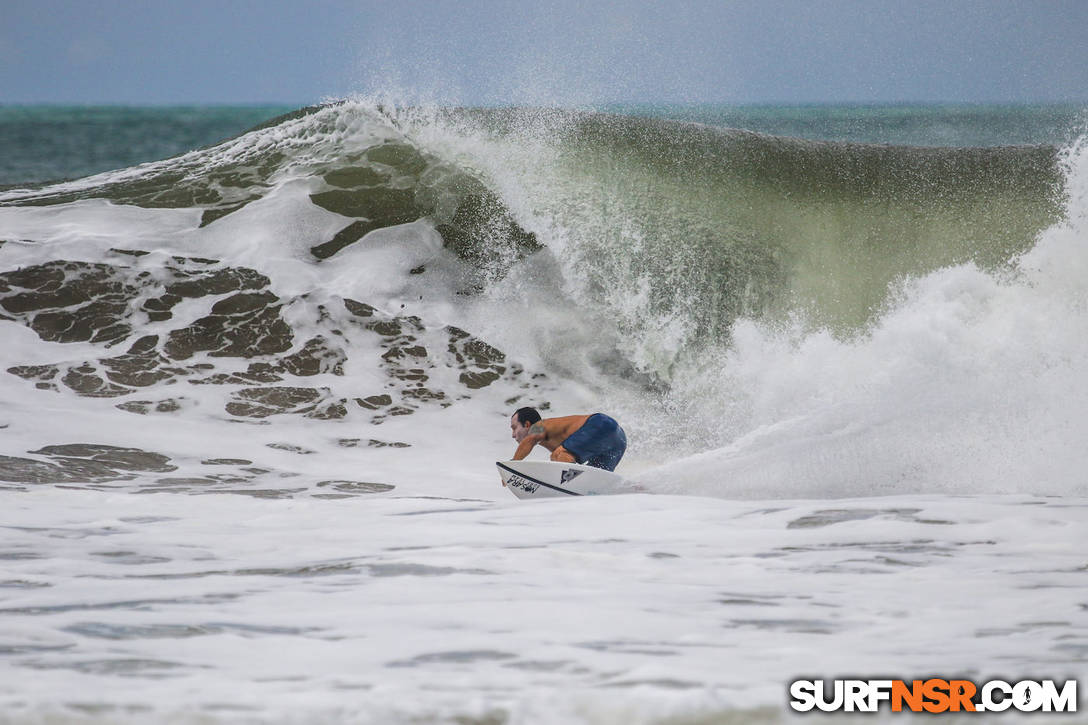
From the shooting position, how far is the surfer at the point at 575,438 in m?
6.45

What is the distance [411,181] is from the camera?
12148 millimetres

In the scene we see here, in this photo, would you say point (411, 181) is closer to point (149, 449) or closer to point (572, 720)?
point (149, 449)

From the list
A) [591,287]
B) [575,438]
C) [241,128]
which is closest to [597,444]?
[575,438]

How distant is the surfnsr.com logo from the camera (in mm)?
2543

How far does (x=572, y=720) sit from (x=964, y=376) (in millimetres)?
5181

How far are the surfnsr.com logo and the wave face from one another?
329 centimetres

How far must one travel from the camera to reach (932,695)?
2.65m

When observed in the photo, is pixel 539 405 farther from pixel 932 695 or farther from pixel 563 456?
pixel 932 695

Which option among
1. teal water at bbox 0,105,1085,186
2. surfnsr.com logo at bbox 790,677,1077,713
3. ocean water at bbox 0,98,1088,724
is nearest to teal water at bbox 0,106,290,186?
teal water at bbox 0,105,1085,186

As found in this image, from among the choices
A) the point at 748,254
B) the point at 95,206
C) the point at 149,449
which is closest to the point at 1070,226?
the point at 748,254

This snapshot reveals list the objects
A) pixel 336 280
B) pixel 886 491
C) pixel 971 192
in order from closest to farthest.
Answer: pixel 886 491 < pixel 336 280 < pixel 971 192

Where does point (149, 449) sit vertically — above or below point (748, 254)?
below

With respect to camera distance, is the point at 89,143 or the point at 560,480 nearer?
the point at 560,480

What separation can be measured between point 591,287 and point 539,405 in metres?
1.85
